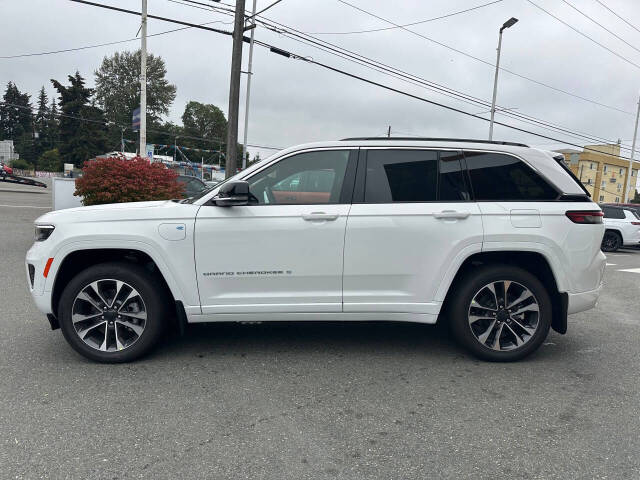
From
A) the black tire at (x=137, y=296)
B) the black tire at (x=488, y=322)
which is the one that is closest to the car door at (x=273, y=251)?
the black tire at (x=137, y=296)

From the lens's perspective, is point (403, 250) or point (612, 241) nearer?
point (403, 250)

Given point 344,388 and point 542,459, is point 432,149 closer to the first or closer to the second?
point 344,388

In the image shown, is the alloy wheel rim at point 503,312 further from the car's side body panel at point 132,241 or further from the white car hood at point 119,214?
the white car hood at point 119,214

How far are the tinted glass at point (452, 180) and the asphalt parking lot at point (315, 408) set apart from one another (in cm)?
145

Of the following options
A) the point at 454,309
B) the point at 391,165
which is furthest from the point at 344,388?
the point at 391,165

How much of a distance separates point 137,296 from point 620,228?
1561 centimetres

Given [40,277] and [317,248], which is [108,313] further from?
[317,248]

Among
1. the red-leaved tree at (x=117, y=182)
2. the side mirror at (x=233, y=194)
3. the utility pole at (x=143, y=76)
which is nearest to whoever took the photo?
the side mirror at (x=233, y=194)

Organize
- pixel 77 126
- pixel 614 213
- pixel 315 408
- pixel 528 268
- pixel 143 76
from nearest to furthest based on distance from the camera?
pixel 315 408, pixel 528 268, pixel 614 213, pixel 143 76, pixel 77 126

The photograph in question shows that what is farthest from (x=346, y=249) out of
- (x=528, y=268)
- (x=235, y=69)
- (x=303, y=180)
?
(x=235, y=69)

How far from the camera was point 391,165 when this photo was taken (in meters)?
3.91

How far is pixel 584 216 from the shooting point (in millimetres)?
3852

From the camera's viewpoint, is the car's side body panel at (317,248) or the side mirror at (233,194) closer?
the side mirror at (233,194)

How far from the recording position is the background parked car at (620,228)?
14.5 metres
